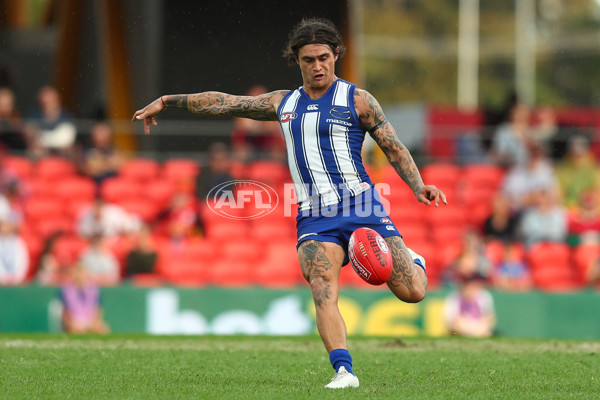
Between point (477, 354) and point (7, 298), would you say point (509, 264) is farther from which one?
point (7, 298)

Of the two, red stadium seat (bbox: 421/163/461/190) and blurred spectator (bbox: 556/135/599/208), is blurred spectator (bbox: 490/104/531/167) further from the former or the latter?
blurred spectator (bbox: 556/135/599/208)

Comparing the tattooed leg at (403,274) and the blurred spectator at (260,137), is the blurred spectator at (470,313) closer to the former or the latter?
the blurred spectator at (260,137)

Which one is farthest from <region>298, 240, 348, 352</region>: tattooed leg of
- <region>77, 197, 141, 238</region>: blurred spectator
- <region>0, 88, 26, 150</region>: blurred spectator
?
<region>0, 88, 26, 150</region>: blurred spectator

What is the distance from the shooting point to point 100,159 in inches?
619

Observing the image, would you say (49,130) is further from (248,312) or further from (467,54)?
(467,54)

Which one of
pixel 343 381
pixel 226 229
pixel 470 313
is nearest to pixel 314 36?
pixel 343 381

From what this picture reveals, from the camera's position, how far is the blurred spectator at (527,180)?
1539 centimetres

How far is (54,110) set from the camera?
15.8 metres

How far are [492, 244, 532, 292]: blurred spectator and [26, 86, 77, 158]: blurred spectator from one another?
7.15 meters

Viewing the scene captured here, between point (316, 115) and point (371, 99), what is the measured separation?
0.41 meters

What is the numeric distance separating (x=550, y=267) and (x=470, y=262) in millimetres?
1860

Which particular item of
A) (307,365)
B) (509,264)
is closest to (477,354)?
(307,365)

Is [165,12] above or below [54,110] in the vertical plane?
above

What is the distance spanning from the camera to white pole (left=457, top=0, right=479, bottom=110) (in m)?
40.1
